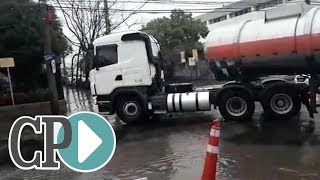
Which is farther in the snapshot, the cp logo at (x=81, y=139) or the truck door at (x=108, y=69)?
the truck door at (x=108, y=69)

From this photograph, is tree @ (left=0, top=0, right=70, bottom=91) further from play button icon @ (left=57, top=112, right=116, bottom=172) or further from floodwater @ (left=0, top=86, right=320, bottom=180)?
play button icon @ (left=57, top=112, right=116, bottom=172)

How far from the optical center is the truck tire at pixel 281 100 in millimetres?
12836

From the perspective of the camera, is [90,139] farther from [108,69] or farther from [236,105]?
[108,69]

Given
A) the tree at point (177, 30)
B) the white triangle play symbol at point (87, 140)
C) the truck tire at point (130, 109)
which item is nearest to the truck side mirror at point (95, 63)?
the truck tire at point (130, 109)

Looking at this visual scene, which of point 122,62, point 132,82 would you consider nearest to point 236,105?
point 132,82

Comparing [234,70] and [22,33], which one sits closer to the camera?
[234,70]

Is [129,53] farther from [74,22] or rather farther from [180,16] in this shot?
[180,16]

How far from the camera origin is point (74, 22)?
38125 millimetres

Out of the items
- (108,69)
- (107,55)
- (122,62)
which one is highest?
(107,55)

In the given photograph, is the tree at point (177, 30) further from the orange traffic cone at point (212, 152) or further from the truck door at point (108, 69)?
the orange traffic cone at point (212, 152)

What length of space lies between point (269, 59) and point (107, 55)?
4.85m

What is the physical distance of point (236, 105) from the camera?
1342cm

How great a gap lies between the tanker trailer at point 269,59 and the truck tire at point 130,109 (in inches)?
95.1

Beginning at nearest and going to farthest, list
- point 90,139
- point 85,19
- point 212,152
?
1. point 90,139
2. point 212,152
3. point 85,19
